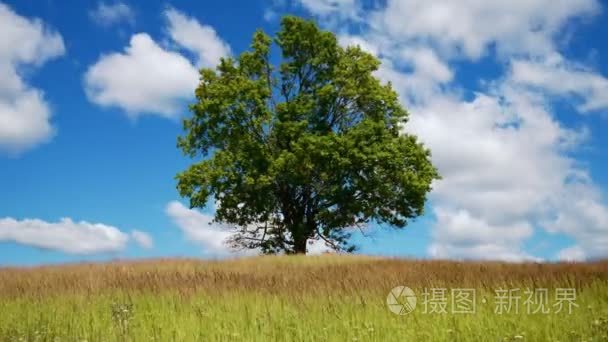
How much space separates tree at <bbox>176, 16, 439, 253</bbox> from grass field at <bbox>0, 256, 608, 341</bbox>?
501 inches

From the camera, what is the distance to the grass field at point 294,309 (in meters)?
8.30

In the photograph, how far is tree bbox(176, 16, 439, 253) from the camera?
27.8 metres

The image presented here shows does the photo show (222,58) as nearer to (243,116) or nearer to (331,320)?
(243,116)

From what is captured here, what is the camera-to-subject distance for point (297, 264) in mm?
20391

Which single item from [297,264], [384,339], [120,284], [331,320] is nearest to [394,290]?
[331,320]

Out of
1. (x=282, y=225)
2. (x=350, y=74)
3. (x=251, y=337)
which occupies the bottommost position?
(x=251, y=337)

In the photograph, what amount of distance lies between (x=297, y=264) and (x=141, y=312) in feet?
33.3

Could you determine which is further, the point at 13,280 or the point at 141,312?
the point at 13,280
